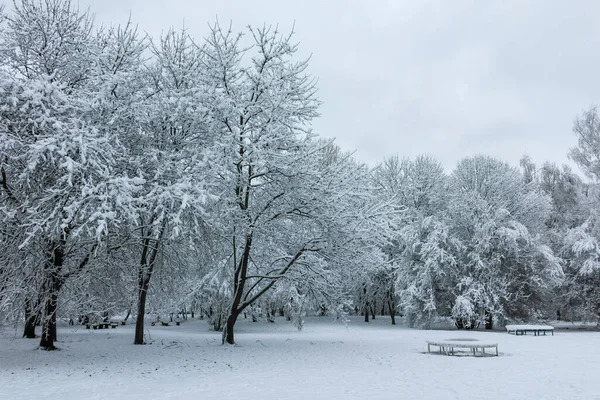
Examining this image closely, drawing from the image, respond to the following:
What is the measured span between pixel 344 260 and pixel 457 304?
1345 centimetres

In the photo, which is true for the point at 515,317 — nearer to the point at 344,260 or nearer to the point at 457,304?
the point at 457,304

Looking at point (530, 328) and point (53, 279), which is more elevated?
point (53, 279)

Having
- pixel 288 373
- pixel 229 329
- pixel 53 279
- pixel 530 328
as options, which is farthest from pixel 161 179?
pixel 530 328

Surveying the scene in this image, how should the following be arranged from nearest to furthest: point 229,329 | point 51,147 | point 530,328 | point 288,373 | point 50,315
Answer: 1. point 51,147
2. point 288,373
3. point 50,315
4. point 229,329
5. point 530,328

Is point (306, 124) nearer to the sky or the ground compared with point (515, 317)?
nearer to the sky

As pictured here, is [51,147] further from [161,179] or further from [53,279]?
[53,279]

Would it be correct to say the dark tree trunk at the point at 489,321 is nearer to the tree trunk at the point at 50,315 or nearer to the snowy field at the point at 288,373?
the snowy field at the point at 288,373

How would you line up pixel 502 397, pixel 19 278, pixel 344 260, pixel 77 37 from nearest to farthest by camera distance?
1. pixel 502 397
2. pixel 19 278
3. pixel 77 37
4. pixel 344 260

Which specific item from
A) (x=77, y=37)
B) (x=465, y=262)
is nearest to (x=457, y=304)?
(x=465, y=262)

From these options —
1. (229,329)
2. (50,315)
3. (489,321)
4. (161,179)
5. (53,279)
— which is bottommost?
(489,321)

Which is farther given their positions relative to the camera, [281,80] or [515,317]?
[515,317]

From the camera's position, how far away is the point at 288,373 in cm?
1051

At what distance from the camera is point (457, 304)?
2698cm

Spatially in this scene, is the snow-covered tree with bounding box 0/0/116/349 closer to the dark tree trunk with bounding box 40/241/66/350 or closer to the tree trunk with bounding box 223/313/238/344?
Answer: the dark tree trunk with bounding box 40/241/66/350
